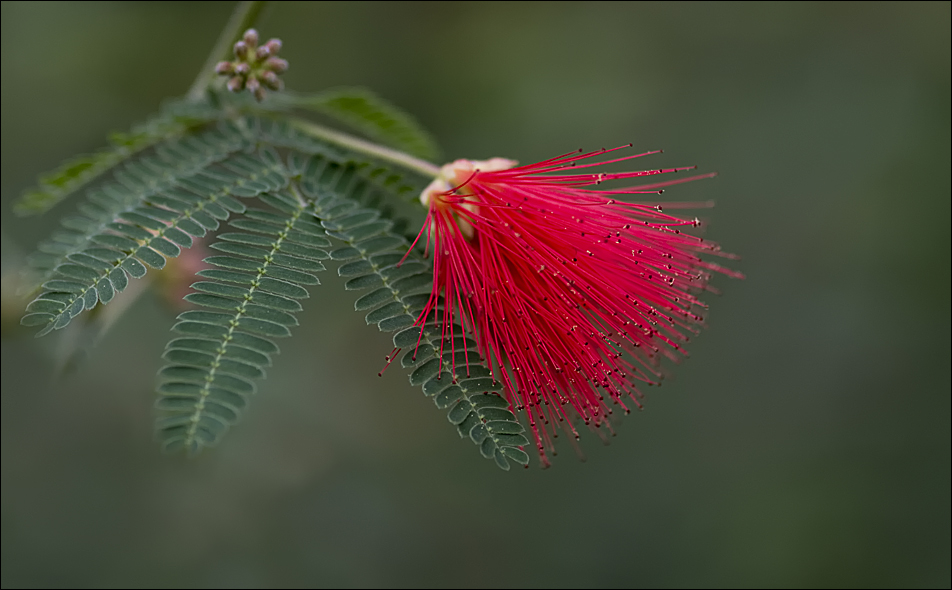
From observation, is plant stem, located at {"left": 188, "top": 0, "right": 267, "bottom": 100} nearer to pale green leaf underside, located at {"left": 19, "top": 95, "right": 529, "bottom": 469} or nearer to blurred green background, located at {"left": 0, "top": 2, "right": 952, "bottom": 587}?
pale green leaf underside, located at {"left": 19, "top": 95, "right": 529, "bottom": 469}

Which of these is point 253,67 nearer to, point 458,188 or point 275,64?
point 275,64

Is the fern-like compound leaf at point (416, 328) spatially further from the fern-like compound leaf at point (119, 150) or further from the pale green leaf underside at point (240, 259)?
the fern-like compound leaf at point (119, 150)

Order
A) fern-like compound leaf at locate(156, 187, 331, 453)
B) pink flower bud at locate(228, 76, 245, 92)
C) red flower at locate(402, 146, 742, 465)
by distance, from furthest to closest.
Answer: pink flower bud at locate(228, 76, 245, 92) → red flower at locate(402, 146, 742, 465) → fern-like compound leaf at locate(156, 187, 331, 453)

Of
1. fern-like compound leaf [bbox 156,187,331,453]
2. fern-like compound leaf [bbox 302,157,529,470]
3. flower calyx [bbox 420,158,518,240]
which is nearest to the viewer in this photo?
fern-like compound leaf [bbox 156,187,331,453]

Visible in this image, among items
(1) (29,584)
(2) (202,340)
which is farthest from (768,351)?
(1) (29,584)

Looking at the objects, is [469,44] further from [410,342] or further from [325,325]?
[410,342]

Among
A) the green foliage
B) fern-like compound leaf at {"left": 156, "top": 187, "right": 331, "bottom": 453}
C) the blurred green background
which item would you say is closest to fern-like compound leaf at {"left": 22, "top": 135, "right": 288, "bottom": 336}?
fern-like compound leaf at {"left": 156, "top": 187, "right": 331, "bottom": 453}

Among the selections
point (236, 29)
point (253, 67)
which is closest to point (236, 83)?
point (253, 67)

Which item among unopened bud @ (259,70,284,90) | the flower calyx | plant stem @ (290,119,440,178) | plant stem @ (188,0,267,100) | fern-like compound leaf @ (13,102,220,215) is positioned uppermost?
plant stem @ (188,0,267,100)

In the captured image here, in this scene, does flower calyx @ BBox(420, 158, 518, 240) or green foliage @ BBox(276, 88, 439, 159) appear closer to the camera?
flower calyx @ BBox(420, 158, 518, 240)
